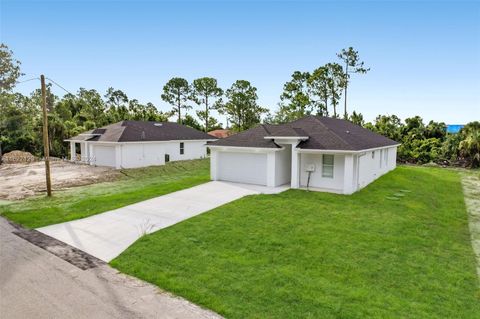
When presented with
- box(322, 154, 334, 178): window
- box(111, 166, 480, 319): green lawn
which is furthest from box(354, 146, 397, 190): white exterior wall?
box(111, 166, 480, 319): green lawn

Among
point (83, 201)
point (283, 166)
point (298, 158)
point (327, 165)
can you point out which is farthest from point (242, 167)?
point (83, 201)

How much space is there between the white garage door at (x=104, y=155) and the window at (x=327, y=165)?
18850mm

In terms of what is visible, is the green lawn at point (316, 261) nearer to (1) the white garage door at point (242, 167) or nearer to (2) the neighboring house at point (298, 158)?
(2) the neighboring house at point (298, 158)

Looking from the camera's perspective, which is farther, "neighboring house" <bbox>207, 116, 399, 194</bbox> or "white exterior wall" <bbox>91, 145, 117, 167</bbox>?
"white exterior wall" <bbox>91, 145, 117, 167</bbox>

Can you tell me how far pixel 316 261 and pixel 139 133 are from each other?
2430cm

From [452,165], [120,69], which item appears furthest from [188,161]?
[452,165]

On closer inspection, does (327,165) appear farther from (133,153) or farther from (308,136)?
(133,153)

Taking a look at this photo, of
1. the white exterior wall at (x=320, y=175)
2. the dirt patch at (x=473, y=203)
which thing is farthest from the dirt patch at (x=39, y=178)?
the dirt patch at (x=473, y=203)

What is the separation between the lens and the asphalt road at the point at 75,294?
18.2 ft

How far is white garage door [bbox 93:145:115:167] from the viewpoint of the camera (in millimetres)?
26828

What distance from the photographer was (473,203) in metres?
14.8

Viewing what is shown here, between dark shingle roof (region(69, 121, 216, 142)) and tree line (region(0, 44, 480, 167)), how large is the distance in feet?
26.9

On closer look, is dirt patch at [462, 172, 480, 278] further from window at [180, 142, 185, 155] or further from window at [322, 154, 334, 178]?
window at [180, 142, 185, 155]

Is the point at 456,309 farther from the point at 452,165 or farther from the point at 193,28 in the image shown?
the point at 452,165
